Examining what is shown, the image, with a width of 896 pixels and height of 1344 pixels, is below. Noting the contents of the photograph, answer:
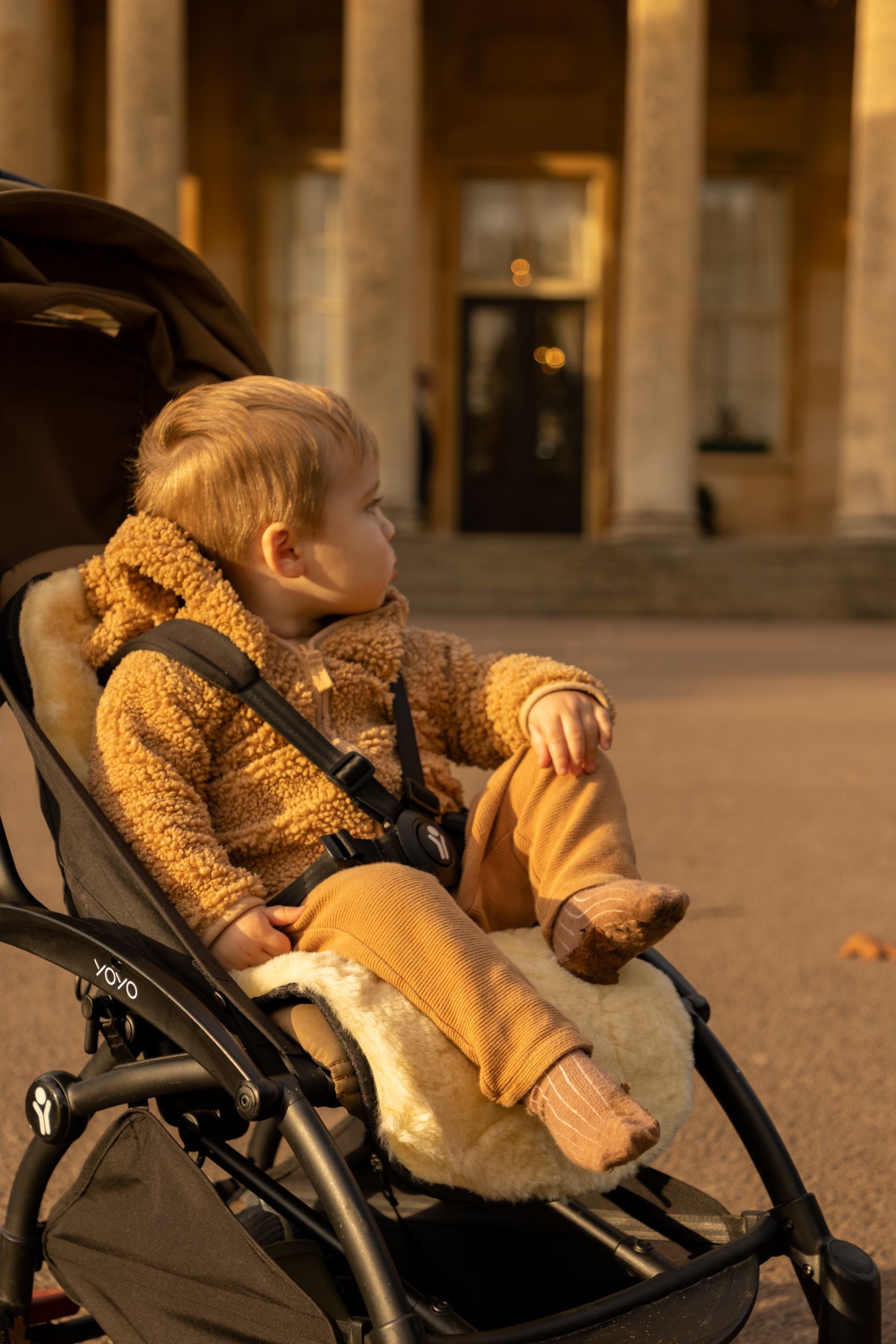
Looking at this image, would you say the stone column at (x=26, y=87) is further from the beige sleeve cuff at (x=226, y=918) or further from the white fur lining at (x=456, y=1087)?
the white fur lining at (x=456, y=1087)

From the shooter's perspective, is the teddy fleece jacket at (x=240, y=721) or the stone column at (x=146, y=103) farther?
the stone column at (x=146, y=103)

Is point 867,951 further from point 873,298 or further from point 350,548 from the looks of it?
point 873,298

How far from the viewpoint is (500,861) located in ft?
6.51

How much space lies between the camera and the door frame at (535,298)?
→ 2081cm

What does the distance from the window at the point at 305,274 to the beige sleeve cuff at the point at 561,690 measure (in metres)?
19.3

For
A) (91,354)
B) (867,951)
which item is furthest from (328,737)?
(867,951)

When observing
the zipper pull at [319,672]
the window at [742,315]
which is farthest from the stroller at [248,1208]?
the window at [742,315]

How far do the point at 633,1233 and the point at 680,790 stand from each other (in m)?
4.25

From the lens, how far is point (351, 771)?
191cm

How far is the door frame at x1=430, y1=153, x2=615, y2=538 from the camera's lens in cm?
2081

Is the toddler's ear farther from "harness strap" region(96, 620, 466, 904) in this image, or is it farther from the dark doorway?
the dark doorway

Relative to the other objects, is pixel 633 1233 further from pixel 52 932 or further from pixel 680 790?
pixel 680 790

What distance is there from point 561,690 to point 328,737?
1.05ft

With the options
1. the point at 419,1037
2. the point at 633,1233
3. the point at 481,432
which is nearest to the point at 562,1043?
the point at 419,1037
